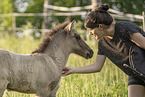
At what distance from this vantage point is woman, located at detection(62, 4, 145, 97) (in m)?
2.97

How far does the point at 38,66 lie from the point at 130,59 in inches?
55.0

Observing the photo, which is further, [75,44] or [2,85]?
[75,44]

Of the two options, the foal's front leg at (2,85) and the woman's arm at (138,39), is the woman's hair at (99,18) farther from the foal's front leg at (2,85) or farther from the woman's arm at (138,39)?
the foal's front leg at (2,85)

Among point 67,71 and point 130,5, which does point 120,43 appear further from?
point 130,5

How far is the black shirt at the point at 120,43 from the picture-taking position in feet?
9.87

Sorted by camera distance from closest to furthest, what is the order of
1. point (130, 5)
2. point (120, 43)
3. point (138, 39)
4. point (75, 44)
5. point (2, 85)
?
1. point (2, 85)
2. point (138, 39)
3. point (120, 43)
4. point (75, 44)
5. point (130, 5)

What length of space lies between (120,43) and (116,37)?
111mm

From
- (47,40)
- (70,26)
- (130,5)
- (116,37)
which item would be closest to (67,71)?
(47,40)

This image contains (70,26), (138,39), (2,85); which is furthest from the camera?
(70,26)

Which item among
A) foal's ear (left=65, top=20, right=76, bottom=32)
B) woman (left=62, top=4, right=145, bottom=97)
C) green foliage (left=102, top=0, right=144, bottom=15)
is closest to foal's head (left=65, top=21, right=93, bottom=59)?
foal's ear (left=65, top=20, right=76, bottom=32)

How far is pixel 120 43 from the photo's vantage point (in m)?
3.16

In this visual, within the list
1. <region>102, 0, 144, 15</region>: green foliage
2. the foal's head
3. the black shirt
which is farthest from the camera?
<region>102, 0, 144, 15</region>: green foliage

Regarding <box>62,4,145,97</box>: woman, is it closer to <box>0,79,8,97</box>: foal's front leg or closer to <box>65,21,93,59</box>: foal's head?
<box>65,21,93,59</box>: foal's head

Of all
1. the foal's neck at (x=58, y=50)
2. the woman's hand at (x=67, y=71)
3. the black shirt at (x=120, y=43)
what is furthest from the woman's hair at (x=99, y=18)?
the woman's hand at (x=67, y=71)
